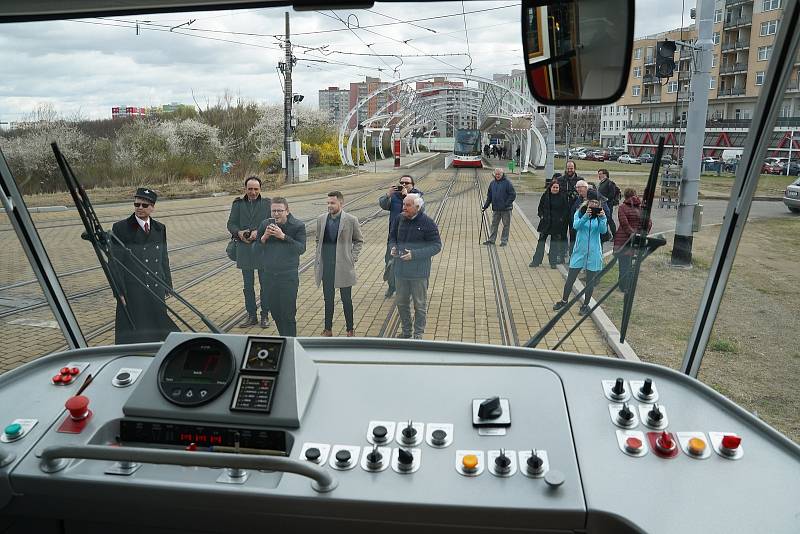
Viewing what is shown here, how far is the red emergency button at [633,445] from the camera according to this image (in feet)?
6.40

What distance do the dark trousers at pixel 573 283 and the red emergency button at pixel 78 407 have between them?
1.79 meters

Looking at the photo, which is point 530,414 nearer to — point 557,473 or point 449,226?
point 557,473

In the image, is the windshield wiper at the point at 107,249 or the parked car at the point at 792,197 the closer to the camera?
the parked car at the point at 792,197

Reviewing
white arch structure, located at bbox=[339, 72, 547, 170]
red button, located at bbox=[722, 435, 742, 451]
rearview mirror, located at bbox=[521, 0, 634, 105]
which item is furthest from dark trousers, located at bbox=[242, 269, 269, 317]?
red button, located at bbox=[722, 435, 742, 451]

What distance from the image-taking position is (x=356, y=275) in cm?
285

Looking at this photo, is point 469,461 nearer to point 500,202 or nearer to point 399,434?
point 399,434

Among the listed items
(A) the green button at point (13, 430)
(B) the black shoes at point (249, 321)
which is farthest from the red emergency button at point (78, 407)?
(B) the black shoes at point (249, 321)

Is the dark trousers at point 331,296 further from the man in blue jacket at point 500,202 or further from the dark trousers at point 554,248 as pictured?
the dark trousers at point 554,248

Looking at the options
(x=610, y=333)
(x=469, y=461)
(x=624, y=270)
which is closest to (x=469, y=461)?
(x=469, y=461)

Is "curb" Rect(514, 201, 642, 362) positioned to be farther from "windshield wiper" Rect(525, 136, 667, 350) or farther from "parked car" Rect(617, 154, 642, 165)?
"parked car" Rect(617, 154, 642, 165)

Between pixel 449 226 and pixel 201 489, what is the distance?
1.52 meters

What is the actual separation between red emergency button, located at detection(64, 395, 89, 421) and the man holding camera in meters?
1.25

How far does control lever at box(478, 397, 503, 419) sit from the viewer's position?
210 centimetres

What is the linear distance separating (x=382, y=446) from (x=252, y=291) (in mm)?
1007
